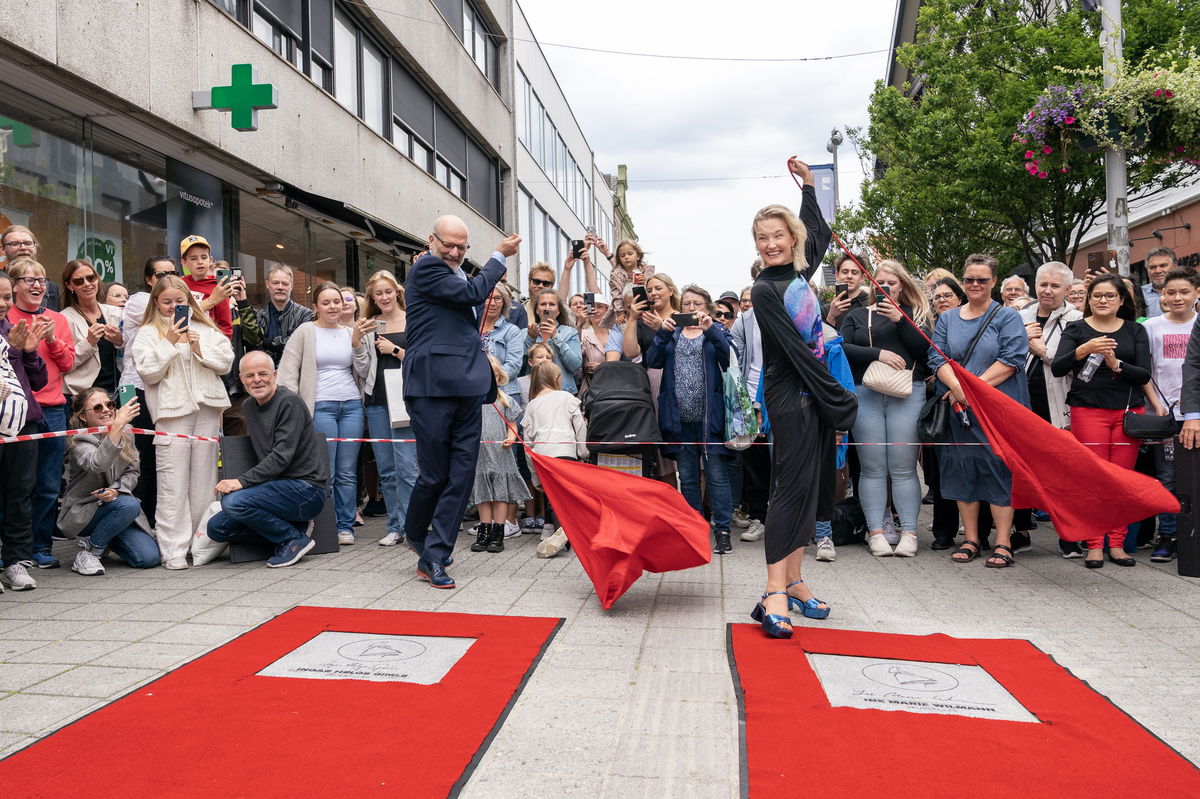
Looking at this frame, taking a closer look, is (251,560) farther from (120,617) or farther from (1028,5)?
(1028,5)

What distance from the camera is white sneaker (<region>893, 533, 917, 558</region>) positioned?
6887mm

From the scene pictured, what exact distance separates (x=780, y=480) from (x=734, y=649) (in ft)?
2.94

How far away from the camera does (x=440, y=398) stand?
18.9ft

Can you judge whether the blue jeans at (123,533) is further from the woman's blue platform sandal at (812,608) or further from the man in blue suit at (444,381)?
the woman's blue platform sandal at (812,608)

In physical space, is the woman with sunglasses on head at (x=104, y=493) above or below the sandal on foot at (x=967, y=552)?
above

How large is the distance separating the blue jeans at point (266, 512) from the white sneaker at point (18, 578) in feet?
3.66

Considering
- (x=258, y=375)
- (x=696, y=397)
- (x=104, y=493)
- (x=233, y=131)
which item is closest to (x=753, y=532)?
(x=696, y=397)

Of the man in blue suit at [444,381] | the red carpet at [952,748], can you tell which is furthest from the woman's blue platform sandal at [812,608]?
the man in blue suit at [444,381]

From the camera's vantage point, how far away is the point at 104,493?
20.6ft

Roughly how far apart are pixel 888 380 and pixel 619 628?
3.21m

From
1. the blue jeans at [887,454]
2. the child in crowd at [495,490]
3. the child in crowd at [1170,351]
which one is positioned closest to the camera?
the child in crowd at [1170,351]

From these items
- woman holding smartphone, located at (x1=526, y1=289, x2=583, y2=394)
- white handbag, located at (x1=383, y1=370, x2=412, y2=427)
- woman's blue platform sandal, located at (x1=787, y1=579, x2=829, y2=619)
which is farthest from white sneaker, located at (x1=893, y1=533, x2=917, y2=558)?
white handbag, located at (x1=383, y1=370, x2=412, y2=427)

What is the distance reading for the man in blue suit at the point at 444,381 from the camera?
5.61 meters

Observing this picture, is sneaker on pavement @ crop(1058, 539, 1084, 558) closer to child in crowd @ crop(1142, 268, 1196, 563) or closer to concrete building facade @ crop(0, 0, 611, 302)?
child in crowd @ crop(1142, 268, 1196, 563)
